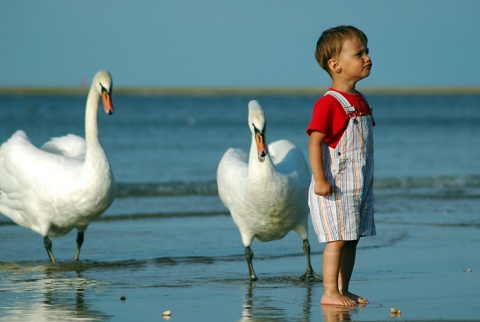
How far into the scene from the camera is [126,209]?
550 inches

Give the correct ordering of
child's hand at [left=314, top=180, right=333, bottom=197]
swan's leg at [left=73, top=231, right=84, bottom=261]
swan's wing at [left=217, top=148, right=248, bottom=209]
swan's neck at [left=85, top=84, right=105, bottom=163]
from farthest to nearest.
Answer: swan's leg at [left=73, top=231, right=84, bottom=261] < swan's neck at [left=85, top=84, right=105, bottom=163] < swan's wing at [left=217, top=148, right=248, bottom=209] < child's hand at [left=314, top=180, right=333, bottom=197]

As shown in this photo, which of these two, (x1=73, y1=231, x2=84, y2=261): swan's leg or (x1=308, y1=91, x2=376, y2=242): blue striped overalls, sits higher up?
(x1=308, y1=91, x2=376, y2=242): blue striped overalls

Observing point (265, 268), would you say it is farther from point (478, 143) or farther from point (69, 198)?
point (478, 143)

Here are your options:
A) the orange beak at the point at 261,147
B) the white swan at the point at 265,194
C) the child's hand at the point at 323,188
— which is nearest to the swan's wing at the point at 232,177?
the white swan at the point at 265,194

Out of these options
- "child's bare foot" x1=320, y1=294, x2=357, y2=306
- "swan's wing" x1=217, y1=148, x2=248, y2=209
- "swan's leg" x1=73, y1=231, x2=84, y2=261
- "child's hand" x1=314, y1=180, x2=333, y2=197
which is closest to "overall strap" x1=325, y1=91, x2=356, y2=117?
"child's hand" x1=314, y1=180, x2=333, y2=197

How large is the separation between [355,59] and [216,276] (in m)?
2.66

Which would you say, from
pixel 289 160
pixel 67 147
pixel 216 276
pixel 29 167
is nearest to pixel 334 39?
pixel 216 276

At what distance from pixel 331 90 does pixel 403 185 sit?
1139 cm

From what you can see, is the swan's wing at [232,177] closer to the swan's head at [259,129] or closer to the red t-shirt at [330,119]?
the swan's head at [259,129]

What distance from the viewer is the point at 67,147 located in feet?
34.9

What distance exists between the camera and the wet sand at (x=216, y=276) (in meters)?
6.16

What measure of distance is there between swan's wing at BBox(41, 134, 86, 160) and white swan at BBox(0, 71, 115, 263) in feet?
1.00

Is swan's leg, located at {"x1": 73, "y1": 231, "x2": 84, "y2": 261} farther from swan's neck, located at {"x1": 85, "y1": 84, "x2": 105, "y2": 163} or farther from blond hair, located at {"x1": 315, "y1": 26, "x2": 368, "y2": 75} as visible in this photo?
blond hair, located at {"x1": 315, "y1": 26, "x2": 368, "y2": 75}

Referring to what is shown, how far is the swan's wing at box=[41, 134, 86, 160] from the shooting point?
10.5 meters
